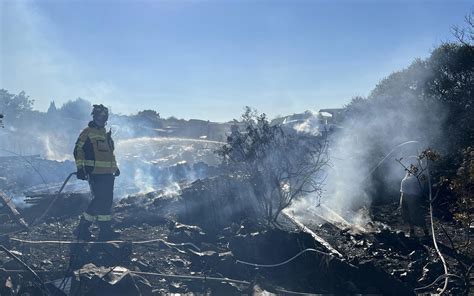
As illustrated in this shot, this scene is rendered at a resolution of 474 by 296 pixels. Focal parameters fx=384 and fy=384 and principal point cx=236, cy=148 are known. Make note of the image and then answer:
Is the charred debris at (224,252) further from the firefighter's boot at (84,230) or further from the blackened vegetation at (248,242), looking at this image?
the firefighter's boot at (84,230)

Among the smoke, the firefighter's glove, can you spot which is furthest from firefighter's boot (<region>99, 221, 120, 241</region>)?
the smoke

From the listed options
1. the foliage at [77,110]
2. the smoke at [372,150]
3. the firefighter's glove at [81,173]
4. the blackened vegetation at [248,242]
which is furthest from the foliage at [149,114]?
the firefighter's glove at [81,173]

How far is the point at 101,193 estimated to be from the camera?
7.39 m

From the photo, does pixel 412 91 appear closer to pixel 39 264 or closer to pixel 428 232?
pixel 428 232

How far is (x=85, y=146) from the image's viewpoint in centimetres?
737

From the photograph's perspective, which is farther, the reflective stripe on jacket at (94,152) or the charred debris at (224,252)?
the reflective stripe on jacket at (94,152)

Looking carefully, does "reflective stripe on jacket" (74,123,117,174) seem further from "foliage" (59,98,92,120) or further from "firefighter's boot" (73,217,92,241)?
"foliage" (59,98,92,120)

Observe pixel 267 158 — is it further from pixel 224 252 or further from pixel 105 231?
pixel 105 231

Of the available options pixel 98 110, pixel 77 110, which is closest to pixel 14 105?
pixel 77 110

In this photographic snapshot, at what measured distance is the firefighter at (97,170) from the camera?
7.18 metres

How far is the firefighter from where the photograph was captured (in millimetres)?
7180

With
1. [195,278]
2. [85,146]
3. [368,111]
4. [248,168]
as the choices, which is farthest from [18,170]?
[368,111]

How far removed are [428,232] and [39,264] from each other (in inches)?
272

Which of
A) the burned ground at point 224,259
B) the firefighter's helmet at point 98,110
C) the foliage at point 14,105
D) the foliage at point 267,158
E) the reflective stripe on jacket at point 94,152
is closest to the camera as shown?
the burned ground at point 224,259
